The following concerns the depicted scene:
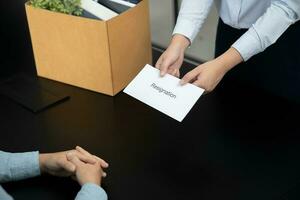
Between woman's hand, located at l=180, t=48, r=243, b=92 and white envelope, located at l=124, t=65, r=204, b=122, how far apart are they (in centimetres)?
3

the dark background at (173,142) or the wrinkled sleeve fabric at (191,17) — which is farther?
the wrinkled sleeve fabric at (191,17)

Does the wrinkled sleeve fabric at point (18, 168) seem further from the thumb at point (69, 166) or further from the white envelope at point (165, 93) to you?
the white envelope at point (165, 93)

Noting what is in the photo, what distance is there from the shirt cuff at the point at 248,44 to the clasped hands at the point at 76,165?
426 mm

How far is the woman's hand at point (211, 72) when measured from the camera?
3.33 ft

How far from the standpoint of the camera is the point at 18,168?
2.93 feet

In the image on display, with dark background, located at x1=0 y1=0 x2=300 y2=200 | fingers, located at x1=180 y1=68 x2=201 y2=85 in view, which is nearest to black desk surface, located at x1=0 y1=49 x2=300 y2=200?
dark background, located at x1=0 y1=0 x2=300 y2=200

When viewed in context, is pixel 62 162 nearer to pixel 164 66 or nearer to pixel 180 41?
pixel 164 66

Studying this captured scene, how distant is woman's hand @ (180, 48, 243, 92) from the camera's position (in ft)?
3.33

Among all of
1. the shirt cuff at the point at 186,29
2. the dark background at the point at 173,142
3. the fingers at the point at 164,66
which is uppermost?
the shirt cuff at the point at 186,29

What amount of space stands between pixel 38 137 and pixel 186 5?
0.53 m

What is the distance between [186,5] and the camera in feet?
3.92

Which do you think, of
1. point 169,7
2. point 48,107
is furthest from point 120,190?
point 169,7

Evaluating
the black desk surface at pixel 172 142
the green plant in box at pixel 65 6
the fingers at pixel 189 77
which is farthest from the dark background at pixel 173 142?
the green plant in box at pixel 65 6

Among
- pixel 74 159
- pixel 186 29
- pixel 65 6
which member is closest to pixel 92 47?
pixel 65 6
